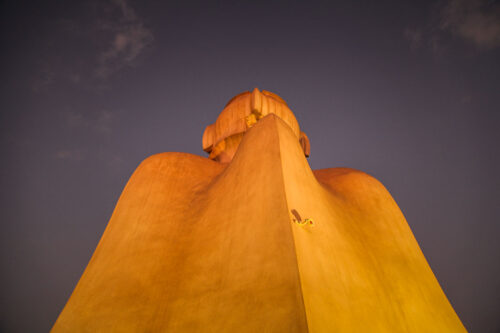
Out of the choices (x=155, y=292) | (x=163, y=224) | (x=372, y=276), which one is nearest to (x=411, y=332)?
(x=372, y=276)

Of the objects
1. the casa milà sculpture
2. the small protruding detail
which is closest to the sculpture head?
the casa milà sculpture

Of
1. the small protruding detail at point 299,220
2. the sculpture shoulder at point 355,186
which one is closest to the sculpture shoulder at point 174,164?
the sculpture shoulder at point 355,186

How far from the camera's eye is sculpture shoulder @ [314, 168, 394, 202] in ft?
17.4

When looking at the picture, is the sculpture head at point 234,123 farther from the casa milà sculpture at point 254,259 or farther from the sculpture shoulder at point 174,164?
the casa milà sculpture at point 254,259

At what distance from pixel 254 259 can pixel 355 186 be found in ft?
10.7

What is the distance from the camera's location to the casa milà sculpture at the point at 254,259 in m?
2.59

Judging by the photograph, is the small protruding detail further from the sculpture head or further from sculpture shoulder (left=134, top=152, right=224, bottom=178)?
the sculpture head

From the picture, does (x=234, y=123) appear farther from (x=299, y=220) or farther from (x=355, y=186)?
(x=299, y=220)

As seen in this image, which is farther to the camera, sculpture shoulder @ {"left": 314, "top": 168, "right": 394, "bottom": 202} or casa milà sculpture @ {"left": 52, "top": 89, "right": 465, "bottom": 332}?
sculpture shoulder @ {"left": 314, "top": 168, "right": 394, "bottom": 202}

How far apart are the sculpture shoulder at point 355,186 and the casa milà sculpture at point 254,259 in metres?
0.18

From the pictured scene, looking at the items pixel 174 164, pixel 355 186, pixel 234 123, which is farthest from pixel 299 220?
pixel 234 123

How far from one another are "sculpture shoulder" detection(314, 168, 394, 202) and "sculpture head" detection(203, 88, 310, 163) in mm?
1280

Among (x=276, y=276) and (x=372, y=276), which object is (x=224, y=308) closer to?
(x=276, y=276)

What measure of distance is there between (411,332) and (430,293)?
0.90 meters
